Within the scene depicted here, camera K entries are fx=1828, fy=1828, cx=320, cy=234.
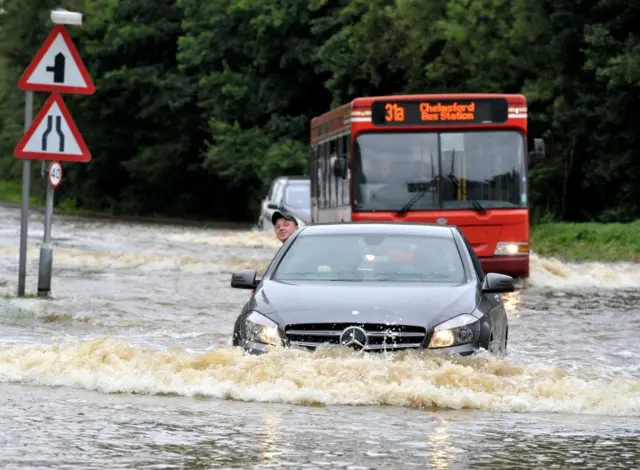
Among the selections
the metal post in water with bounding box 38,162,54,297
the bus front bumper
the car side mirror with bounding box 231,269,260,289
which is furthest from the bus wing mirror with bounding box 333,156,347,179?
the car side mirror with bounding box 231,269,260,289

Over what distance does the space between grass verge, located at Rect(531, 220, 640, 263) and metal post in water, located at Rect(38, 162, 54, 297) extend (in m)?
16.1

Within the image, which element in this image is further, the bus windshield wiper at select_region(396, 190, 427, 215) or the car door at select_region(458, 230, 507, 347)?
the bus windshield wiper at select_region(396, 190, 427, 215)

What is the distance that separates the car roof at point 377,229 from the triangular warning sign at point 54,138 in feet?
22.3

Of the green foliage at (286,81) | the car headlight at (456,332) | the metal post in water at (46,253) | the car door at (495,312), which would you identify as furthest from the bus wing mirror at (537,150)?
the green foliage at (286,81)

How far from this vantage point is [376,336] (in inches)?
461

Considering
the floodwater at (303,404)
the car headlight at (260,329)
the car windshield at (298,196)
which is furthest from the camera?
the car windshield at (298,196)

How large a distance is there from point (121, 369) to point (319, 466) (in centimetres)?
438

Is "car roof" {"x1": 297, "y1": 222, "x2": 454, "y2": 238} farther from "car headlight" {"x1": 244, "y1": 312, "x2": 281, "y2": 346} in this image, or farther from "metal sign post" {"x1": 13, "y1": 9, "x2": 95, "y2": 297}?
"metal sign post" {"x1": 13, "y1": 9, "x2": 95, "y2": 297}

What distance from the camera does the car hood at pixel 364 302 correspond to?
11.8m

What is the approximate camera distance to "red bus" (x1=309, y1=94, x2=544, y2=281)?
84.5 feet

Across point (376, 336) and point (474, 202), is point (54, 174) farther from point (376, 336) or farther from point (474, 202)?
point (376, 336)

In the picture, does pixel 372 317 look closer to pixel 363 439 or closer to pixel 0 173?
pixel 363 439

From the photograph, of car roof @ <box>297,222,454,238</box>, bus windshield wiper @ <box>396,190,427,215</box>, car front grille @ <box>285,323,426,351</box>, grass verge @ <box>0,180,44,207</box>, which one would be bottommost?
car front grille @ <box>285,323,426,351</box>

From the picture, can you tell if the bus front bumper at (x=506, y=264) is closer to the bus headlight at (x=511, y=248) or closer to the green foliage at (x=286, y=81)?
the bus headlight at (x=511, y=248)
